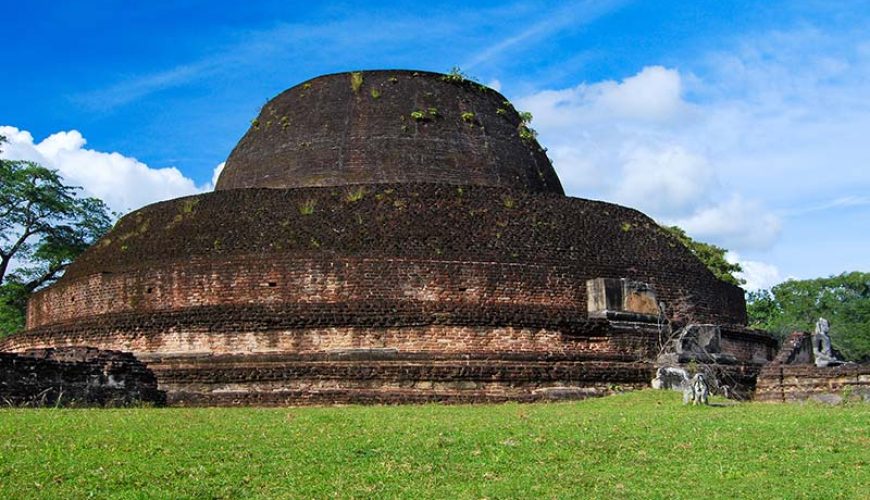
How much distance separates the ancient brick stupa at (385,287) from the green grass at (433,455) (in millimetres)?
4720

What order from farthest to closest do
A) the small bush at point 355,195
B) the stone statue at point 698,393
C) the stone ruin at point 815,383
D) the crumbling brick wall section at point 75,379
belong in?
the small bush at point 355,195
the stone ruin at point 815,383
the stone statue at point 698,393
the crumbling brick wall section at point 75,379

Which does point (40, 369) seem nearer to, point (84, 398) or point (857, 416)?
point (84, 398)

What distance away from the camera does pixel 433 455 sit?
9891mm

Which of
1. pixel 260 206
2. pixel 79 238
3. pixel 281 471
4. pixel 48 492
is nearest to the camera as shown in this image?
pixel 48 492

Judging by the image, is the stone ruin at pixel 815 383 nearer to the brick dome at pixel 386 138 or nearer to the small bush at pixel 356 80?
the brick dome at pixel 386 138

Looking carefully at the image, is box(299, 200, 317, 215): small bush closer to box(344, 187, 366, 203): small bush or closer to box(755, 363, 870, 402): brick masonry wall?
box(344, 187, 366, 203): small bush

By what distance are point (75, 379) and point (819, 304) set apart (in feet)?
161

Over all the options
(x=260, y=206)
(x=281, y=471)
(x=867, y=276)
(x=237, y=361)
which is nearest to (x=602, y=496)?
(x=281, y=471)

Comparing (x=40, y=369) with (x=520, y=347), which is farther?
(x=520, y=347)

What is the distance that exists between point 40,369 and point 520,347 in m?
7.82

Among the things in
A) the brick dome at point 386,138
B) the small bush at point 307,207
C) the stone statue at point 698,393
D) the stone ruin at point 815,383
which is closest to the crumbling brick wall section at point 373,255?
the small bush at point 307,207

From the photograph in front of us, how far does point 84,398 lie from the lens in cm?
1577

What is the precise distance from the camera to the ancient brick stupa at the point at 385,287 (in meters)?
18.1

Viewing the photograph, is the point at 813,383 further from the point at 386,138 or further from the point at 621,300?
the point at 386,138
